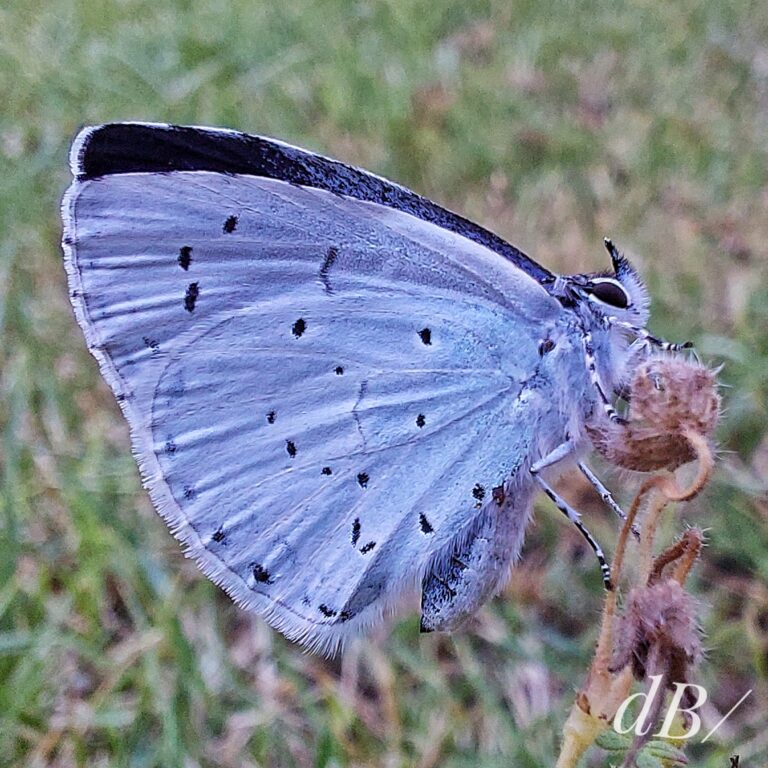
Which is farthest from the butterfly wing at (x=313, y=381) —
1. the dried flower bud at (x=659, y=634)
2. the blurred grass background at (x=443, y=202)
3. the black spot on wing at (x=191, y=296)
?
the dried flower bud at (x=659, y=634)

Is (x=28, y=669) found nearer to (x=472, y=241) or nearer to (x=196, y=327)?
(x=196, y=327)

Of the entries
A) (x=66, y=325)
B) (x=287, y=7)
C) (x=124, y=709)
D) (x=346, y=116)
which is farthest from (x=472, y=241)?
(x=287, y=7)

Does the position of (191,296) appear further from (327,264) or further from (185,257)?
(327,264)

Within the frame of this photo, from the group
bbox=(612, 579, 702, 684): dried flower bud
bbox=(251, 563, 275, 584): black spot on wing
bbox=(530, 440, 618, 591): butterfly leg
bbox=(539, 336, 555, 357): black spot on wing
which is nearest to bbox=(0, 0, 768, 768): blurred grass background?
bbox=(530, 440, 618, 591): butterfly leg

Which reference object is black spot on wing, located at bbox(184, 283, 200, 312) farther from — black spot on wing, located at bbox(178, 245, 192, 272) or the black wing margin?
the black wing margin

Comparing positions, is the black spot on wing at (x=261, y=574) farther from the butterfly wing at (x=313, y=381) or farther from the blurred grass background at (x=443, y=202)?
the blurred grass background at (x=443, y=202)

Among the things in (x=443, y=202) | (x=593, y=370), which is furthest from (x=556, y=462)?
(x=443, y=202)
